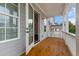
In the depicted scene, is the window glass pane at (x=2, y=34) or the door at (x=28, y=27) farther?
the door at (x=28, y=27)

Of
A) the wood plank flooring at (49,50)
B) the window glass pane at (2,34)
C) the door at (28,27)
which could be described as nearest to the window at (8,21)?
the window glass pane at (2,34)

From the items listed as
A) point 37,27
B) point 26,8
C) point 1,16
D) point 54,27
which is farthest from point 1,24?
point 54,27

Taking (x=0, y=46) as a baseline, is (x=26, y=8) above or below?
above

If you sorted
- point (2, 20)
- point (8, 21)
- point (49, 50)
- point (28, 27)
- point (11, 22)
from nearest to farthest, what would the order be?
point (2, 20) < point (8, 21) < point (11, 22) < point (28, 27) < point (49, 50)

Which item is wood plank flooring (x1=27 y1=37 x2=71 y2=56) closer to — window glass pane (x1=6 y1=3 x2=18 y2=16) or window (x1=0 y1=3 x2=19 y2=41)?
window (x1=0 y1=3 x2=19 y2=41)

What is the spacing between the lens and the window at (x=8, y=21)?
2.90m

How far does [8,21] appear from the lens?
10.7ft

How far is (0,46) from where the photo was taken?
2.73m

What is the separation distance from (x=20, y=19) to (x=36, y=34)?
4454 millimetres

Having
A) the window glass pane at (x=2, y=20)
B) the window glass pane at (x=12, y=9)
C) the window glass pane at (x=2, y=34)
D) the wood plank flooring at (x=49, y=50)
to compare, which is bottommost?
the wood plank flooring at (x=49, y=50)

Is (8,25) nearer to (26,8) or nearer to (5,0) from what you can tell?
(5,0)

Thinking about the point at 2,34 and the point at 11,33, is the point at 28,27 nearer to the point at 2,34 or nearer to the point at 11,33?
the point at 11,33

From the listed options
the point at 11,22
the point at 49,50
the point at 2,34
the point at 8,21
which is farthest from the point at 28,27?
the point at 49,50

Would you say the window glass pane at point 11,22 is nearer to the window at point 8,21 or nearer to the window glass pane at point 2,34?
the window at point 8,21
